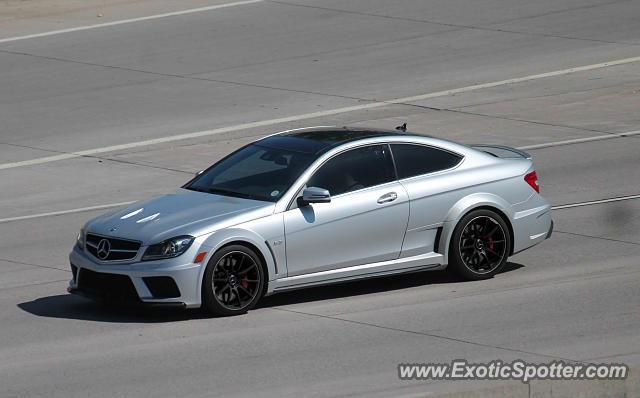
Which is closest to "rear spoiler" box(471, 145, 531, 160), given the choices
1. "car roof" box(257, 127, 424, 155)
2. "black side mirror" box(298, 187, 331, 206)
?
"car roof" box(257, 127, 424, 155)

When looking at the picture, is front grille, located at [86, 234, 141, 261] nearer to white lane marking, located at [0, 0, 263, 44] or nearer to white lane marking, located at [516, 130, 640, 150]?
white lane marking, located at [516, 130, 640, 150]

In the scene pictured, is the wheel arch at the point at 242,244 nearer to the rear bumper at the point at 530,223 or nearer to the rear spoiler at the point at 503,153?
the rear bumper at the point at 530,223

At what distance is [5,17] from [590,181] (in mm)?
19552

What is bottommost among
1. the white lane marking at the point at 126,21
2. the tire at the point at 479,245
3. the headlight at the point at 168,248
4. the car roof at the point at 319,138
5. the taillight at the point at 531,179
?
the tire at the point at 479,245

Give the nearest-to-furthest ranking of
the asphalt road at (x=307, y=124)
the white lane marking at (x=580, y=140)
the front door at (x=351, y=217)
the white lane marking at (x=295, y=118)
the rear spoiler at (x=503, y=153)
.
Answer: the asphalt road at (x=307, y=124)
the front door at (x=351, y=217)
the rear spoiler at (x=503, y=153)
the white lane marking at (x=580, y=140)
the white lane marking at (x=295, y=118)

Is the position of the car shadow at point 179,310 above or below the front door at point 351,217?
below

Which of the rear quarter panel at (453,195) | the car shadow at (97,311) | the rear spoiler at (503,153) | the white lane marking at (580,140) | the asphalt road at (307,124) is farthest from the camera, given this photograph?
the white lane marking at (580,140)

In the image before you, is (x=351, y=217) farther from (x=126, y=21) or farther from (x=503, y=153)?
(x=126, y=21)

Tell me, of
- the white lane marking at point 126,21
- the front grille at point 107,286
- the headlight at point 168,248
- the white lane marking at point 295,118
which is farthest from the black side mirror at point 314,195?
the white lane marking at point 126,21

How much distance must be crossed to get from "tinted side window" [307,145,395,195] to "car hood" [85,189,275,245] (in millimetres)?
634

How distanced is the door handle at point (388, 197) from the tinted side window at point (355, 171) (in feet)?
0.54

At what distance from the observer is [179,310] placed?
9.98 metres

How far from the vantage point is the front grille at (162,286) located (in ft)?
30.6

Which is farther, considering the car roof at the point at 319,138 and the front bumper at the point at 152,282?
the car roof at the point at 319,138
